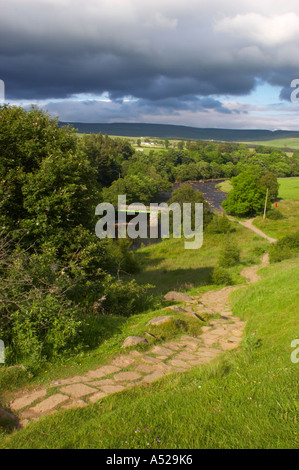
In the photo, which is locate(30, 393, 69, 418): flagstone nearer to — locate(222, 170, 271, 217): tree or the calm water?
locate(222, 170, 271, 217): tree

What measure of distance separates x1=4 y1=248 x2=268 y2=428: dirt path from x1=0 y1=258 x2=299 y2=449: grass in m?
0.32

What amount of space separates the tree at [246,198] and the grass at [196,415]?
6786cm

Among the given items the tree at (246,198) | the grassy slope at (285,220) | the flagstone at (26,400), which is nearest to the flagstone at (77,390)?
the flagstone at (26,400)

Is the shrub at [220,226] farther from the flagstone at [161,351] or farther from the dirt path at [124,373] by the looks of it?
the flagstone at [161,351]

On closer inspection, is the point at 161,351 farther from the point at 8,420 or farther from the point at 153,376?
the point at 8,420

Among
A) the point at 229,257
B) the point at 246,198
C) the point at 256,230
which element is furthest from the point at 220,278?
the point at 246,198

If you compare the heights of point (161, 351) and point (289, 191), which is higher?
point (289, 191)

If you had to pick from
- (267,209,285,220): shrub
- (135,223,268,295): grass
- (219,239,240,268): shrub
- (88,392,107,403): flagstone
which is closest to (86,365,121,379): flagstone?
(88,392,107,403): flagstone

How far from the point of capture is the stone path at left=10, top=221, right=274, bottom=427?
182 inches

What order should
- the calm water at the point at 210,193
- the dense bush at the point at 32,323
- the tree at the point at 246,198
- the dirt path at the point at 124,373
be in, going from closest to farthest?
the dirt path at the point at 124,373, the dense bush at the point at 32,323, the tree at the point at 246,198, the calm water at the point at 210,193

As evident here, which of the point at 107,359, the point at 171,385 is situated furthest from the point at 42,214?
the point at 171,385

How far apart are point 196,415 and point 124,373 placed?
196 centimetres

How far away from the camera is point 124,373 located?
18.4 feet

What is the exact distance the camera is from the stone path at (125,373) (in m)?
4.61
